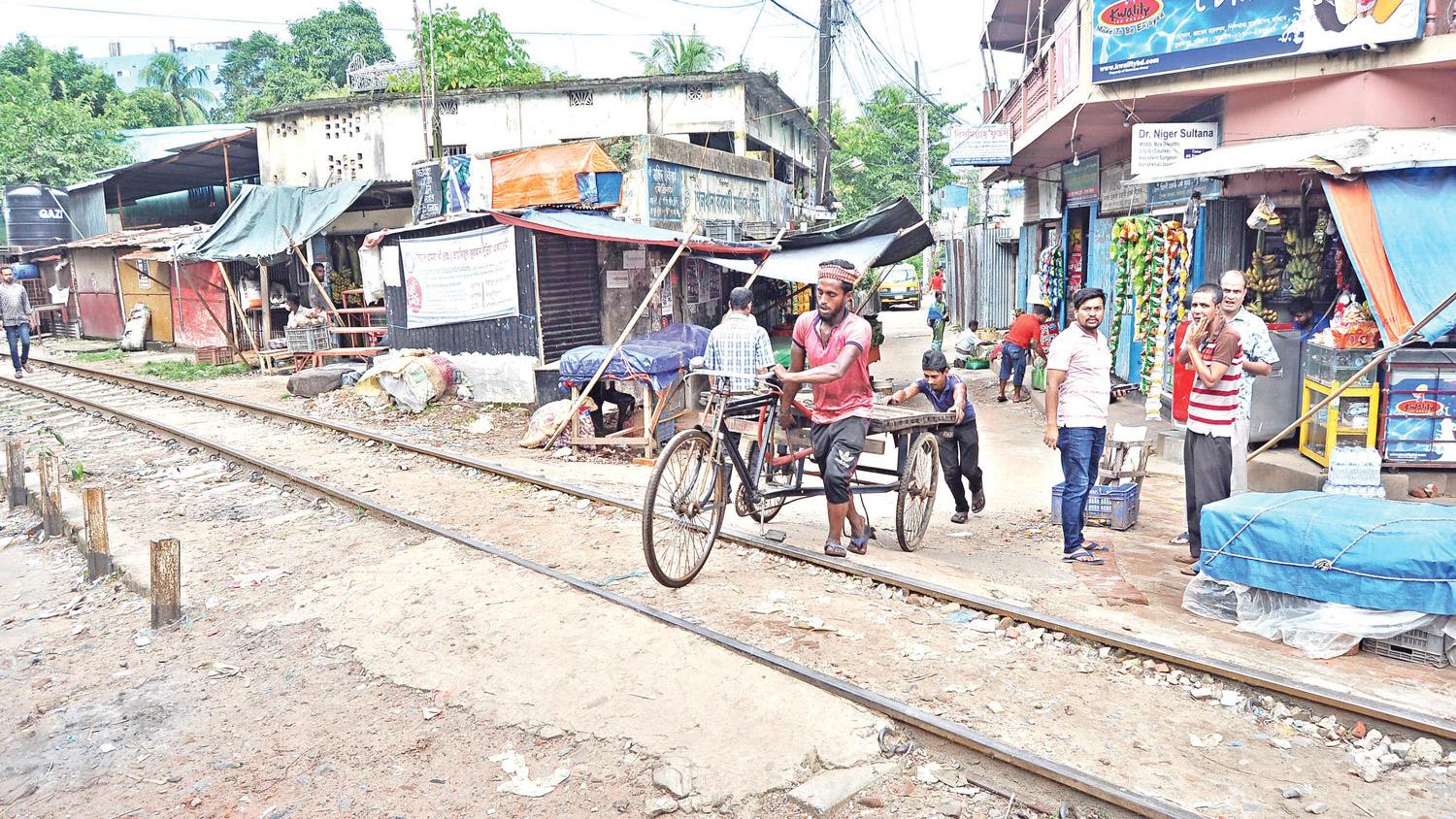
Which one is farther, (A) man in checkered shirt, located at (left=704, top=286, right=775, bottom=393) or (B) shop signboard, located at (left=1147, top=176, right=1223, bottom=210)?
(B) shop signboard, located at (left=1147, top=176, right=1223, bottom=210)

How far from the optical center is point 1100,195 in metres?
14.8

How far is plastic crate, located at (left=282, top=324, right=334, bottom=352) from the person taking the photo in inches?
702

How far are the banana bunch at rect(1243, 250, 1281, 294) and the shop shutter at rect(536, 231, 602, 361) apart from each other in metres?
8.31

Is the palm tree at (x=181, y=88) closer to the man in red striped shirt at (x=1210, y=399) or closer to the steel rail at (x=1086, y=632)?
the steel rail at (x=1086, y=632)

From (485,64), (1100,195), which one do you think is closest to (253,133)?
(485,64)

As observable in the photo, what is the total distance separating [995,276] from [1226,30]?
14168mm

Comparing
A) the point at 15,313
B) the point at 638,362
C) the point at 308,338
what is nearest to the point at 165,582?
the point at 638,362

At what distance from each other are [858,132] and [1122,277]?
34071mm

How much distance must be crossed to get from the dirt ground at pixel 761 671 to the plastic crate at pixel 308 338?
10.9 metres

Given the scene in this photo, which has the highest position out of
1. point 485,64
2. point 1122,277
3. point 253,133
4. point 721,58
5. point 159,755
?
point 721,58

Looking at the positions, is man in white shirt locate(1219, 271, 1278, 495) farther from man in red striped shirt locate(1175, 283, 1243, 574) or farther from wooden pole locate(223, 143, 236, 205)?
wooden pole locate(223, 143, 236, 205)

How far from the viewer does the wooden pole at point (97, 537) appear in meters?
7.08

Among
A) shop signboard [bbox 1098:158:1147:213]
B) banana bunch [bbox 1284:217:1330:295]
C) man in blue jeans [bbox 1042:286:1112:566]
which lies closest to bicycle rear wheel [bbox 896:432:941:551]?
man in blue jeans [bbox 1042:286:1112:566]

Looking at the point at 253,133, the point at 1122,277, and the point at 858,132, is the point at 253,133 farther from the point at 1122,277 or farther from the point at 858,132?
the point at 858,132
